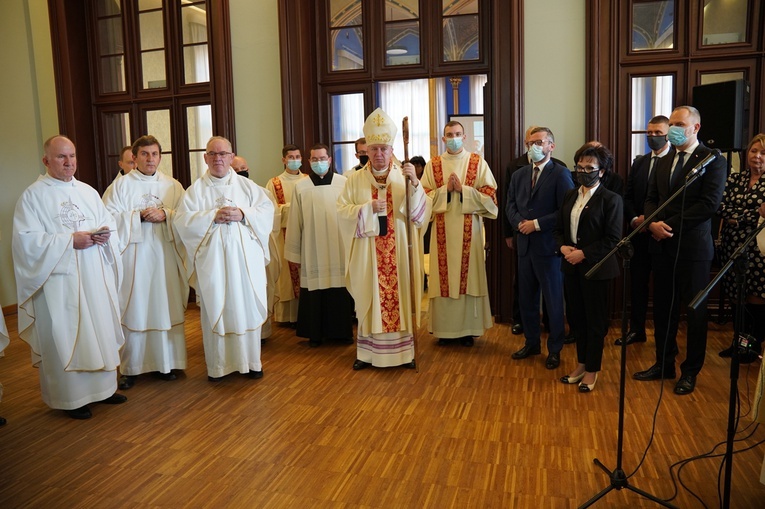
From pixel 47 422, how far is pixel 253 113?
419cm

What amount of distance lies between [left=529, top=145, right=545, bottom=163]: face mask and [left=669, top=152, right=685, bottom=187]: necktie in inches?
38.0

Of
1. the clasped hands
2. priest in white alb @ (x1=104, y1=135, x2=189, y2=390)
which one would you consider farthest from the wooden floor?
the clasped hands

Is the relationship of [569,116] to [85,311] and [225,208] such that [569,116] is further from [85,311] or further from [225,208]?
[85,311]

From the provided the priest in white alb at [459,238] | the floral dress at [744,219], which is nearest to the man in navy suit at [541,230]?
the priest in white alb at [459,238]

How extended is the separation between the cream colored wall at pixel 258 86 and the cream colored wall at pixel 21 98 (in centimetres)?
263

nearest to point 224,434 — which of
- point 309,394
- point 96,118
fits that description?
point 309,394

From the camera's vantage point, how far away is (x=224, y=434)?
380 centimetres

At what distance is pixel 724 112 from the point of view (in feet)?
17.8

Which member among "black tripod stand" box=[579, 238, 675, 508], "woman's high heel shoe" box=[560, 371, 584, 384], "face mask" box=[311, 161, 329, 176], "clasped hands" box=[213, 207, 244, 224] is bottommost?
"woman's high heel shoe" box=[560, 371, 584, 384]

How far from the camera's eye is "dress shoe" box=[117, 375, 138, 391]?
185 inches

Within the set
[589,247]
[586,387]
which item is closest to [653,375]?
[586,387]

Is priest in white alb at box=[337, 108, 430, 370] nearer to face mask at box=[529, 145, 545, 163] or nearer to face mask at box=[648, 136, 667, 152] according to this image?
face mask at box=[529, 145, 545, 163]

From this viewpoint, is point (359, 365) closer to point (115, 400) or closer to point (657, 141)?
point (115, 400)

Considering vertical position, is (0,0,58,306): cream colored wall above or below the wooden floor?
above
